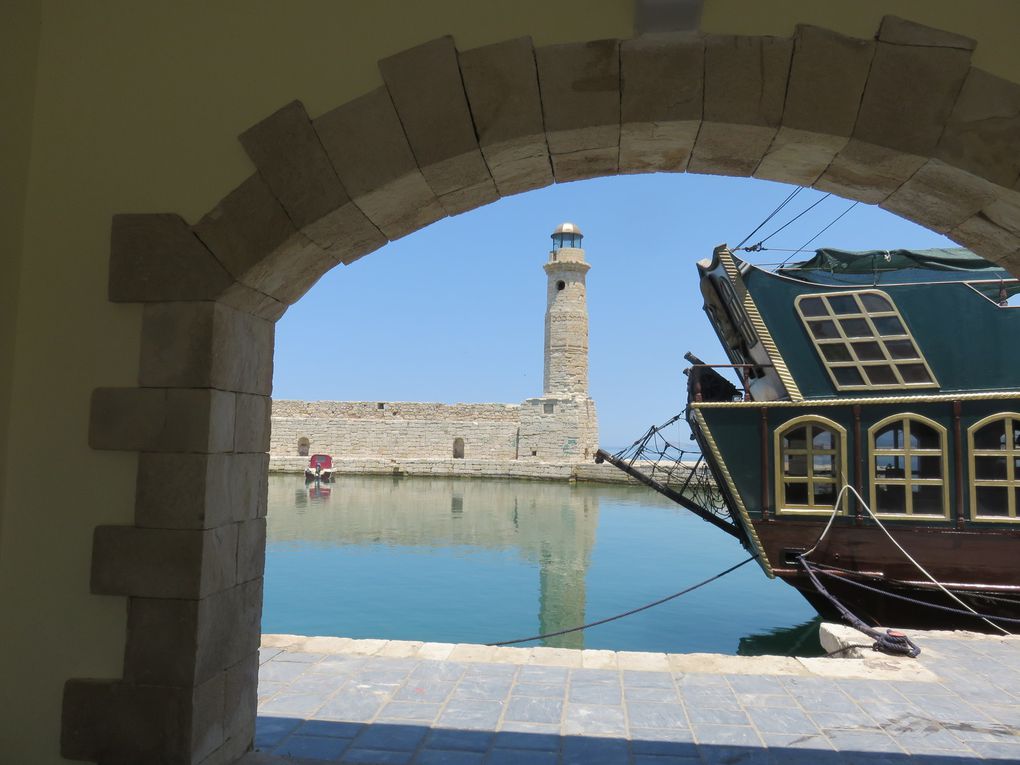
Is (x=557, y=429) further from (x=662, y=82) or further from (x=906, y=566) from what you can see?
(x=662, y=82)

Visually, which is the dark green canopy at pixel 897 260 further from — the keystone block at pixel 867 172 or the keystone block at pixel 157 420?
the keystone block at pixel 157 420

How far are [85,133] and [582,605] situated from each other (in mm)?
9093

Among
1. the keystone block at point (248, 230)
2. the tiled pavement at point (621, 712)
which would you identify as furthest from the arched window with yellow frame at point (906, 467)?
the keystone block at point (248, 230)

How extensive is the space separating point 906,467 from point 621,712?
5.53 m

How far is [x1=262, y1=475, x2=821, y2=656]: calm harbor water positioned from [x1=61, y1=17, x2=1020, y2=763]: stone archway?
21.8ft

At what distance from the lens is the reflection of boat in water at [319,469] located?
87.2 ft

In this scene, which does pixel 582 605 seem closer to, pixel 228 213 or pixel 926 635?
pixel 926 635

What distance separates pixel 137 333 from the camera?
2.51 metres

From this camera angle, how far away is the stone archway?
2.28 m

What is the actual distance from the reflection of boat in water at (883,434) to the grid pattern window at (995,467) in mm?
13

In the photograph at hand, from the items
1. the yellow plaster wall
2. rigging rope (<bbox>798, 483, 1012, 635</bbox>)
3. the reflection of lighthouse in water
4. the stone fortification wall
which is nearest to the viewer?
the yellow plaster wall

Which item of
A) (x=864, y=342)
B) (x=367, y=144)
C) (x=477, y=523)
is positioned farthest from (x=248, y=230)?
(x=477, y=523)

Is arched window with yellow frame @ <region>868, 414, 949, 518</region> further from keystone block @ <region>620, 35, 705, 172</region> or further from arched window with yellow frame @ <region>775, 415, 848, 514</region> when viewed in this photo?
keystone block @ <region>620, 35, 705, 172</region>

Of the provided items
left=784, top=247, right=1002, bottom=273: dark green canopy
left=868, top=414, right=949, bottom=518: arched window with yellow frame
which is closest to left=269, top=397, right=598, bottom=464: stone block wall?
left=784, top=247, right=1002, bottom=273: dark green canopy
